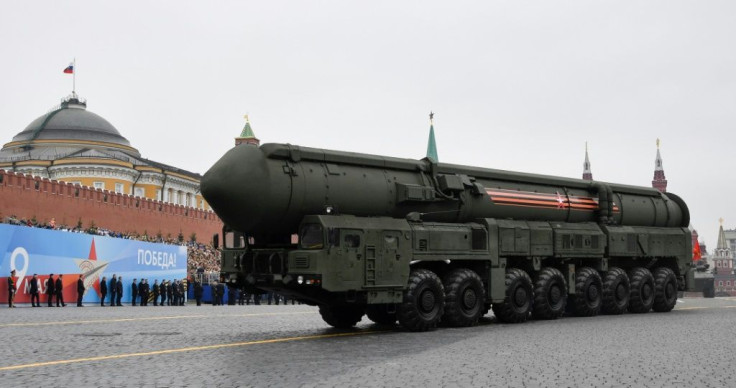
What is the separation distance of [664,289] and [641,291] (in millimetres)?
982

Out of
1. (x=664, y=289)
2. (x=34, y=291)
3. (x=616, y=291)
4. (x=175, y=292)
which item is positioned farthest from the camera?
(x=175, y=292)

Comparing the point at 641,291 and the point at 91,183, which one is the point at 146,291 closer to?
the point at 641,291

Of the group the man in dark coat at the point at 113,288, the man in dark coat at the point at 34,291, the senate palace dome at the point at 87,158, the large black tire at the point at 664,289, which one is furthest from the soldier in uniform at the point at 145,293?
the senate palace dome at the point at 87,158

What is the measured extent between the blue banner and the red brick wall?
10.7m

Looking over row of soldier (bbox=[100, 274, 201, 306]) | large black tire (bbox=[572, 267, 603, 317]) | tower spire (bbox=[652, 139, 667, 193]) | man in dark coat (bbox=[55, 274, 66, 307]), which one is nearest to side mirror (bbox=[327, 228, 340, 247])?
large black tire (bbox=[572, 267, 603, 317])

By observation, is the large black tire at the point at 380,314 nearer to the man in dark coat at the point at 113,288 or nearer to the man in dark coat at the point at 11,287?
the man in dark coat at the point at 11,287

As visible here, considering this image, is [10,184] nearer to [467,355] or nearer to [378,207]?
[378,207]

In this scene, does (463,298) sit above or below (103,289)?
above

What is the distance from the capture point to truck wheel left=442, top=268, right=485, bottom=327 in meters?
16.9

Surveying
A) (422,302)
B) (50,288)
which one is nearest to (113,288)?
(50,288)

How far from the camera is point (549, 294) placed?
1989cm

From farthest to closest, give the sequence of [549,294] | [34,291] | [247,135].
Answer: [247,135], [34,291], [549,294]

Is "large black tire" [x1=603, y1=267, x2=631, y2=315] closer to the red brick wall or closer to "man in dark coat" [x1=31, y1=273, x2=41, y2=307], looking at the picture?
"man in dark coat" [x1=31, y1=273, x2=41, y2=307]

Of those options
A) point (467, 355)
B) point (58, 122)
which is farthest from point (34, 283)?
point (58, 122)
